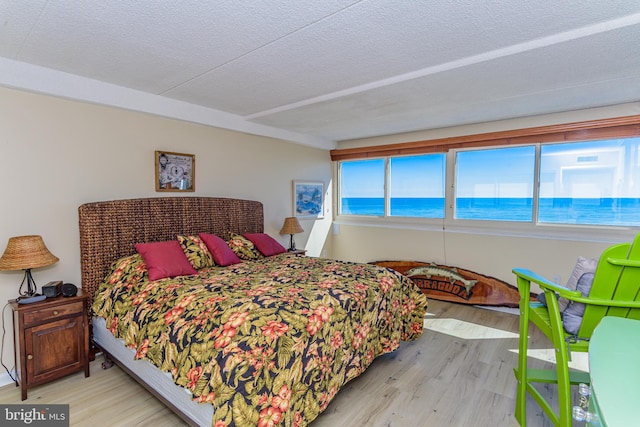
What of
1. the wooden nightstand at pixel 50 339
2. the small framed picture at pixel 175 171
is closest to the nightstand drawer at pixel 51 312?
the wooden nightstand at pixel 50 339

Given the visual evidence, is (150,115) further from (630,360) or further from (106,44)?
(630,360)

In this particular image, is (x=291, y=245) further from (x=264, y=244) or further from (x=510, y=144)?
(x=510, y=144)

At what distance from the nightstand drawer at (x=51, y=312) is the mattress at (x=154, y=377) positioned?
262 mm

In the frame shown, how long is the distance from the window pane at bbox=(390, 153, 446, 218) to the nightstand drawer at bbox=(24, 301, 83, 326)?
4.26 m

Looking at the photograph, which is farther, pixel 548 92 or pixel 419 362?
pixel 548 92

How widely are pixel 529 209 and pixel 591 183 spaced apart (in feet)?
2.22

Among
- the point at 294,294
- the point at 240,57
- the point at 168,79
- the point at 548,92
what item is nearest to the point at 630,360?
the point at 294,294

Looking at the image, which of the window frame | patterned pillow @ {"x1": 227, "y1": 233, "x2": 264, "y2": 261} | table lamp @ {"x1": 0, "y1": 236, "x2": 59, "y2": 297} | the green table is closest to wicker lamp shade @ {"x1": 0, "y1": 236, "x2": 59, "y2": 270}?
table lamp @ {"x1": 0, "y1": 236, "x2": 59, "y2": 297}

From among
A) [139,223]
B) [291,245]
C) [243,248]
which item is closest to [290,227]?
[291,245]

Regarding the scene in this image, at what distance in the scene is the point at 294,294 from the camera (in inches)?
89.6

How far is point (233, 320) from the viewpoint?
6.04 feet

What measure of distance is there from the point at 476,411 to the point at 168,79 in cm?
352

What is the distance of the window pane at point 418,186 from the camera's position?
4.79 metres

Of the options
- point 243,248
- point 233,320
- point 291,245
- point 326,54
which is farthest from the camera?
point 291,245
